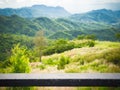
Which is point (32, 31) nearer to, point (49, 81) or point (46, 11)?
point (46, 11)

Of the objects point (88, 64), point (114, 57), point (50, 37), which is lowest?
point (50, 37)

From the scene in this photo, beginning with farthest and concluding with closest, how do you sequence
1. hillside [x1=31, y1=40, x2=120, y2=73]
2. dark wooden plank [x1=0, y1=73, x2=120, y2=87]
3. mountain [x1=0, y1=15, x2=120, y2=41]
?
mountain [x1=0, y1=15, x2=120, y2=41] → hillside [x1=31, y1=40, x2=120, y2=73] → dark wooden plank [x1=0, y1=73, x2=120, y2=87]

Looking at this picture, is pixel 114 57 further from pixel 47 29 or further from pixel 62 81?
pixel 47 29

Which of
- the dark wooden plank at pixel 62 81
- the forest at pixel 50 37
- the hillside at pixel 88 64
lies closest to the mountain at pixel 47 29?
the forest at pixel 50 37

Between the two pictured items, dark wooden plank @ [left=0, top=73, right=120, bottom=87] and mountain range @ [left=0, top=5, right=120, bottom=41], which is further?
mountain range @ [left=0, top=5, right=120, bottom=41]

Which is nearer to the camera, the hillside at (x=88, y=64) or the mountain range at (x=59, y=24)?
the hillside at (x=88, y=64)

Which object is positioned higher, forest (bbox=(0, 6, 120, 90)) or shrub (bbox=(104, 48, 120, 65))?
shrub (bbox=(104, 48, 120, 65))

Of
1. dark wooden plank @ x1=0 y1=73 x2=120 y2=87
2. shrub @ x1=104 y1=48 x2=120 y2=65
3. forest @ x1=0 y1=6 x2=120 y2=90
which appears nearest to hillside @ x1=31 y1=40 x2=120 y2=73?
shrub @ x1=104 y1=48 x2=120 y2=65

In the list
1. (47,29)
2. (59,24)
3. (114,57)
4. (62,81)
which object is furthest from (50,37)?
(62,81)

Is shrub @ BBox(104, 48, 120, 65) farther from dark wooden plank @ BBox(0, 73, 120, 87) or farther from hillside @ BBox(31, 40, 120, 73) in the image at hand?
dark wooden plank @ BBox(0, 73, 120, 87)

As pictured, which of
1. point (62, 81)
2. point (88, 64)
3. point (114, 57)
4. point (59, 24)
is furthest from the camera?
point (59, 24)

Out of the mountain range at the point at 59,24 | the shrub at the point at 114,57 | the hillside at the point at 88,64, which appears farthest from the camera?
the mountain range at the point at 59,24

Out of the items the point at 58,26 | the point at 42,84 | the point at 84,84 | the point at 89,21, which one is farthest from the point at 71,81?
the point at 89,21

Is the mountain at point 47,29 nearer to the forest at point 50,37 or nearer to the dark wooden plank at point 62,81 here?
the forest at point 50,37
